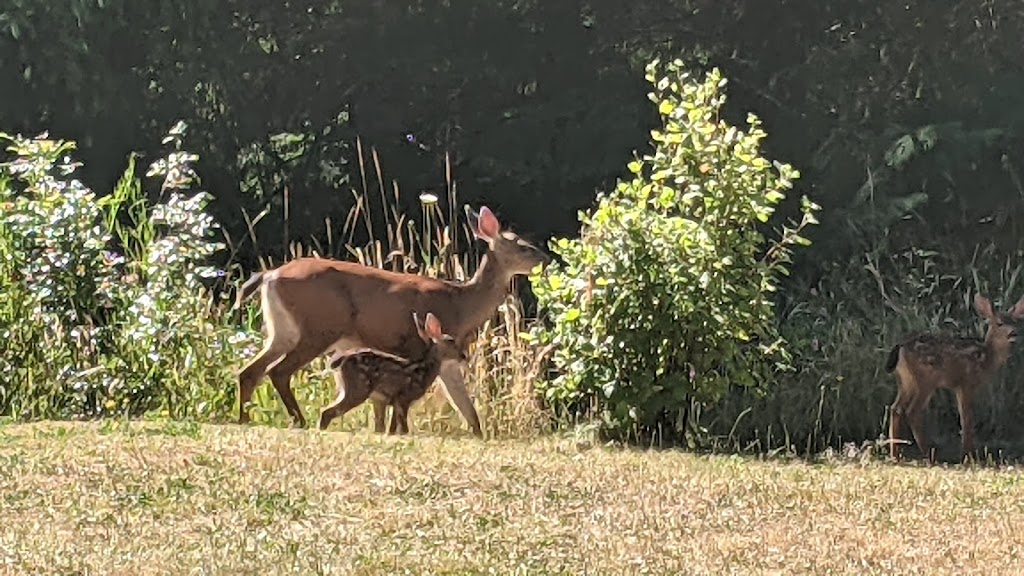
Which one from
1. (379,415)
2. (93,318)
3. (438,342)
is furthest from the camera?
(93,318)

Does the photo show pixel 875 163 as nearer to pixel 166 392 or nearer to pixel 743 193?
pixel 743 193

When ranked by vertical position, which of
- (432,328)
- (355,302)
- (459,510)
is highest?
(355,302)

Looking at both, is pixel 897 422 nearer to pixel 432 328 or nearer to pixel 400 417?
pixel 432 328

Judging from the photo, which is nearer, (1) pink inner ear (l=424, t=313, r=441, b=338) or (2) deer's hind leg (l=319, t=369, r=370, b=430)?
(2) deer's hind leg (l=319, t=369, r=370, b=430)

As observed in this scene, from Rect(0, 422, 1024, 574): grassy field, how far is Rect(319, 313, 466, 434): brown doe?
94 centimetres

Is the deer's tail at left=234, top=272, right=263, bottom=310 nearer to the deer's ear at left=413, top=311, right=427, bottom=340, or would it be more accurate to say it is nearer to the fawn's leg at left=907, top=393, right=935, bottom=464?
the deer's ear at left=413, top=311, right=427, bottom=340

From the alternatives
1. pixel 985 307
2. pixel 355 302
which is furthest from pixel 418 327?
pixel 985 307

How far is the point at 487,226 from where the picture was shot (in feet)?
40.3

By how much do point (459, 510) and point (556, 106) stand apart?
8770 mm

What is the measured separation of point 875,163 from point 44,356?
21.6 ft

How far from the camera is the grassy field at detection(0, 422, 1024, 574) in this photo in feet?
22.7

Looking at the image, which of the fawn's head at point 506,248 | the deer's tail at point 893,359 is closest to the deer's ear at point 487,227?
the fawn's head at point 506,248

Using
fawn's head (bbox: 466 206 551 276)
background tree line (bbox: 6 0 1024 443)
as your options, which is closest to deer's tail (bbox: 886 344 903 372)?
background tree line (bbox: 6 0 1024 443)

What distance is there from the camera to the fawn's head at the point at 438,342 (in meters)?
11.4
